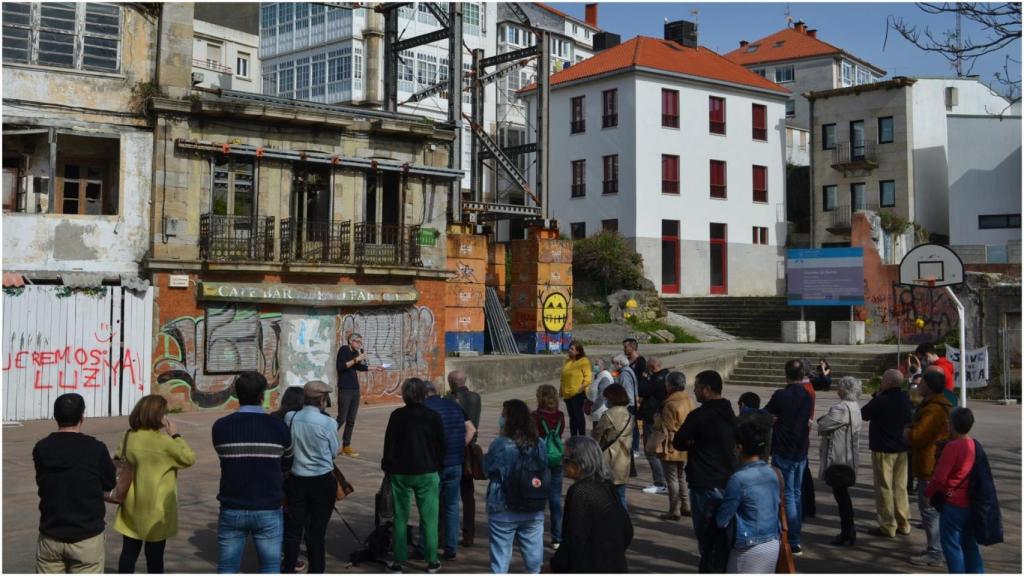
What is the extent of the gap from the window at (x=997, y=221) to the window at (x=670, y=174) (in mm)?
13414

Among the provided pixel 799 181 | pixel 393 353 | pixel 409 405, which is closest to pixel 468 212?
pixel 393 353

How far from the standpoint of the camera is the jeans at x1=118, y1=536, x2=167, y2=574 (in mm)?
6766

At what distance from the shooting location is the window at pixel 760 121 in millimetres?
46438

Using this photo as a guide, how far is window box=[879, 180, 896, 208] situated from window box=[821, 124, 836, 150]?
125 inches

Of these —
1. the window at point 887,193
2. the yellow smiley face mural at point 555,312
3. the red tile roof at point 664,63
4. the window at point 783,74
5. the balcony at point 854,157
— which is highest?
the window at point 783,74

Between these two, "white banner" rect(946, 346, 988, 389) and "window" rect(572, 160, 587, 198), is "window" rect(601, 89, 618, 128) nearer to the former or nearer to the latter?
"window" rect(572, 160, 587, 198)

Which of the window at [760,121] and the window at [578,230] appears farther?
the window at [760,121]

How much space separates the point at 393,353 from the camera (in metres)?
21.2

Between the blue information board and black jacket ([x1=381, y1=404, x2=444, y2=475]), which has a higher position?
the blue information board

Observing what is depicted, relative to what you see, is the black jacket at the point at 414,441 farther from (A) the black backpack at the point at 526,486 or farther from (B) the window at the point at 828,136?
(B) the window at the point at 828,136

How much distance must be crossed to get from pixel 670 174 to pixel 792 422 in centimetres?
3561

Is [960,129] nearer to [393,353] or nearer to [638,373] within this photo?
[393,353]

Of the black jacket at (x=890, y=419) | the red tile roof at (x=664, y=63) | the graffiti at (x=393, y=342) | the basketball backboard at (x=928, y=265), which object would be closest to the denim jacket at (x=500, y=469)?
the black jacket at (x=890, y=419)

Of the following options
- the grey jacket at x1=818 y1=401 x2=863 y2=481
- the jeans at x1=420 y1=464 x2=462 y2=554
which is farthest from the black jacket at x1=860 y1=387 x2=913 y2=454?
the jeans at x1=420 y1=464 x2=462 y2=554
